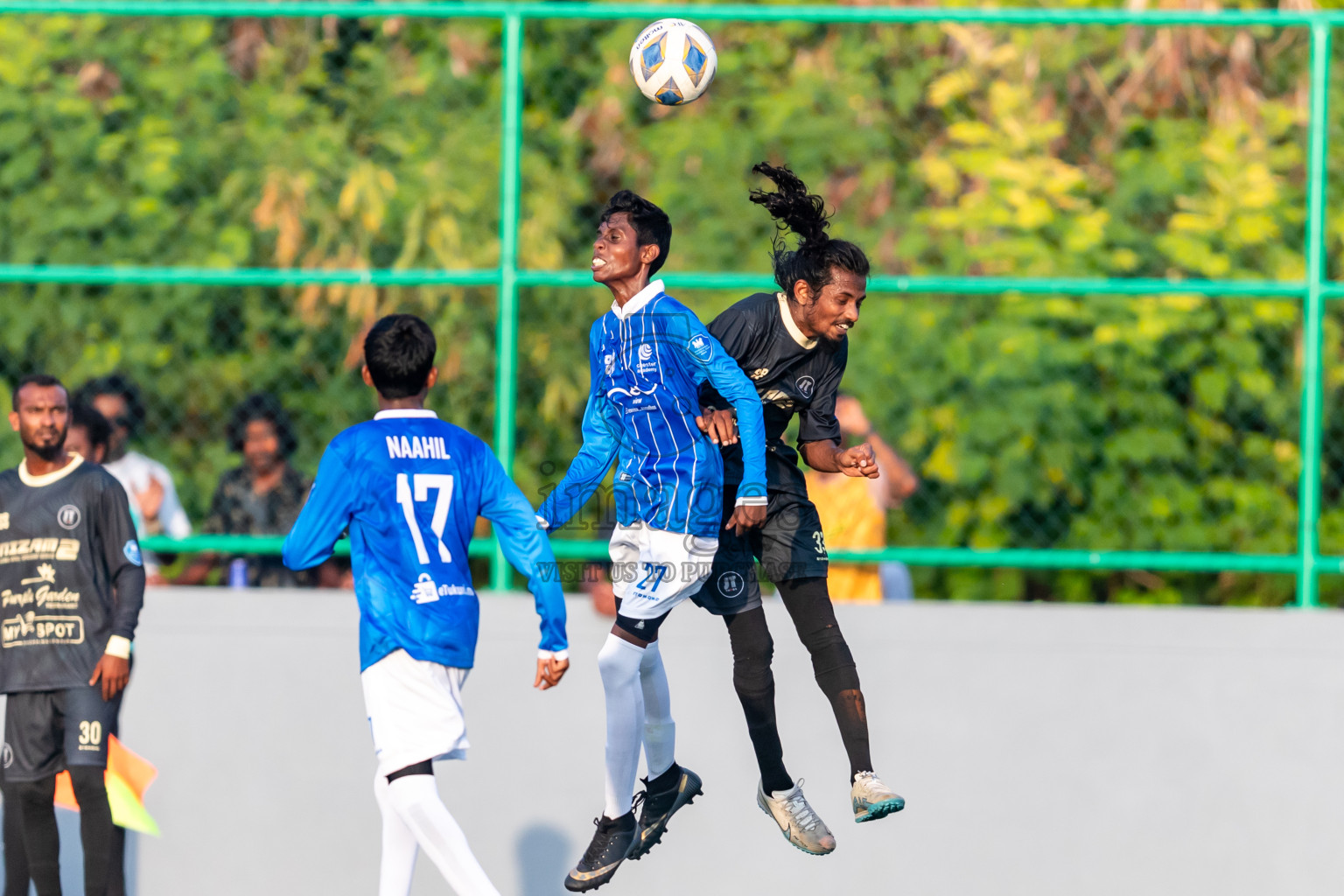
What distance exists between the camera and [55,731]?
6.32 metres

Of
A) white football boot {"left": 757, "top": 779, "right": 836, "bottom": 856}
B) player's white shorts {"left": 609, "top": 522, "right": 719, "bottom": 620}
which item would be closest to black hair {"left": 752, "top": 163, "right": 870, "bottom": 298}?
player's white shorts {"left": 609, "top": 522, "right": 719, "bottom": 620}

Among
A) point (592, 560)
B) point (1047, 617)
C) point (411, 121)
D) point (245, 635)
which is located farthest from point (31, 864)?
point (411, 121)

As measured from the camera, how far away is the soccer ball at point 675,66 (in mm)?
5094

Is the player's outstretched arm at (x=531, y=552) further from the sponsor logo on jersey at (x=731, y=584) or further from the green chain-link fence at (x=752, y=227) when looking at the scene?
the green chain-link fence at (x=752, y=227)

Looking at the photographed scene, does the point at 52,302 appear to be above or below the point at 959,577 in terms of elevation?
above

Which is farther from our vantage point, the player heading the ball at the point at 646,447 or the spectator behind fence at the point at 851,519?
the spectator behind fence at the point at 851,519

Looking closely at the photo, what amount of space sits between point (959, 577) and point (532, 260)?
121 inches

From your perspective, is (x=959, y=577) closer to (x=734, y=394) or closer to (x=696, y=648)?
(x=696, y=648)

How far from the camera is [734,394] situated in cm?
455

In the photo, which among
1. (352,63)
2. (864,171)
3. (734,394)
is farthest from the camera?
(352,63)

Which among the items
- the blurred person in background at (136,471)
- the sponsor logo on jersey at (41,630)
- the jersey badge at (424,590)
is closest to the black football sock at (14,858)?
the sponsor logo on jersey at (41,630)

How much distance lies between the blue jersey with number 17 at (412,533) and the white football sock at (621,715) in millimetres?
212

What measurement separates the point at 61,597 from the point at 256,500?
1478mm

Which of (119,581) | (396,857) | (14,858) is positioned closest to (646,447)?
(396,857)
